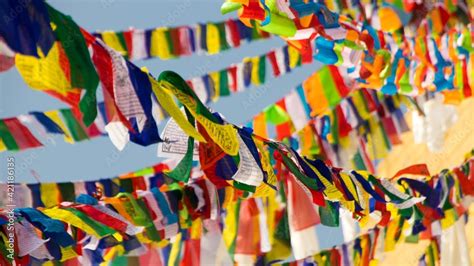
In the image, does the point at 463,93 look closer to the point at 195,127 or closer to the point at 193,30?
the point at 193,30

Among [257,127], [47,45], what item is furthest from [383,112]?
[47,45]

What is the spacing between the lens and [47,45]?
1743 millimetres

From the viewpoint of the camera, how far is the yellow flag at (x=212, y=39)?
12.5 ft

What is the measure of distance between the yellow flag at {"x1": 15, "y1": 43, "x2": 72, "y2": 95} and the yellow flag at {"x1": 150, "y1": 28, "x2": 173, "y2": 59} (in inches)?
69.2

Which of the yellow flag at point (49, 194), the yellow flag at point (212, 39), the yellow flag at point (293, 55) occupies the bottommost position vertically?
the yellow flag at point (49, 194)

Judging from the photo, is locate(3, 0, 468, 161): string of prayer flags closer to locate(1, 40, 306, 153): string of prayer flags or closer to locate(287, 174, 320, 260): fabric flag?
locate(1, 40, 306, 153): string of prayer flags

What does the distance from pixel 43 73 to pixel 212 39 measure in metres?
2.09

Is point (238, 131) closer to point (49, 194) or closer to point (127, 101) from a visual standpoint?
point (127, 101)

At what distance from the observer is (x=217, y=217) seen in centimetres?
292

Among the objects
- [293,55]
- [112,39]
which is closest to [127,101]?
[112,39]

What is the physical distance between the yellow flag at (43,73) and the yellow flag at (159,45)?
176cm

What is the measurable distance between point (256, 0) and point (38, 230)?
0.77 metres

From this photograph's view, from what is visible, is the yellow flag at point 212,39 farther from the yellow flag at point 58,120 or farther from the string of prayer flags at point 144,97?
the yellow flag at point 58,120

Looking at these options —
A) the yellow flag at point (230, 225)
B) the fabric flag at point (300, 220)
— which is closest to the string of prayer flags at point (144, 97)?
the yellow flag at point (230, 225)
